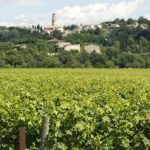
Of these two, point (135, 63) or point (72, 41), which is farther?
point (72, 41)

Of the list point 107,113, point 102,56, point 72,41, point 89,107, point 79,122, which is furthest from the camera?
point 72,41

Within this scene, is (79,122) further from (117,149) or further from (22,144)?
(22,144)

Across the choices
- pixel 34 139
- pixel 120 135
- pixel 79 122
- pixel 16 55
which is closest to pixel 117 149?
pixel 120 135

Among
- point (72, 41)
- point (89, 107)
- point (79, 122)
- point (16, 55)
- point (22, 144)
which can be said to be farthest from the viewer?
point (72, 41)

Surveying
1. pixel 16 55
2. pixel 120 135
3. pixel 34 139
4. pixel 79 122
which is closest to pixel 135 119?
pixel 120 135

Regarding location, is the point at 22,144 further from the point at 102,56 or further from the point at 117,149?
the point at 102,56

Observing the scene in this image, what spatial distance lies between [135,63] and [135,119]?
3051 inches

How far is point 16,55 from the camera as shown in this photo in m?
82.1

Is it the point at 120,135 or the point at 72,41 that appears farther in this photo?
the point at 72,41

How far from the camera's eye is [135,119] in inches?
283

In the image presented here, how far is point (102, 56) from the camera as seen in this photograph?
87812mm

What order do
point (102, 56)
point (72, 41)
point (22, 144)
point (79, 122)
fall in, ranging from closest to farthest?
point (22, 144)
point (79, 122)
point (102, 56)
point (72, 41)

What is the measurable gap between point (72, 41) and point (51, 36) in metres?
18.7

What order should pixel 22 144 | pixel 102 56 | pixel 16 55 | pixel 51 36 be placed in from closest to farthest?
1. pixel 22 144
2. pixel 16 55
3. pixel 102 56
4. pixel 51 36
